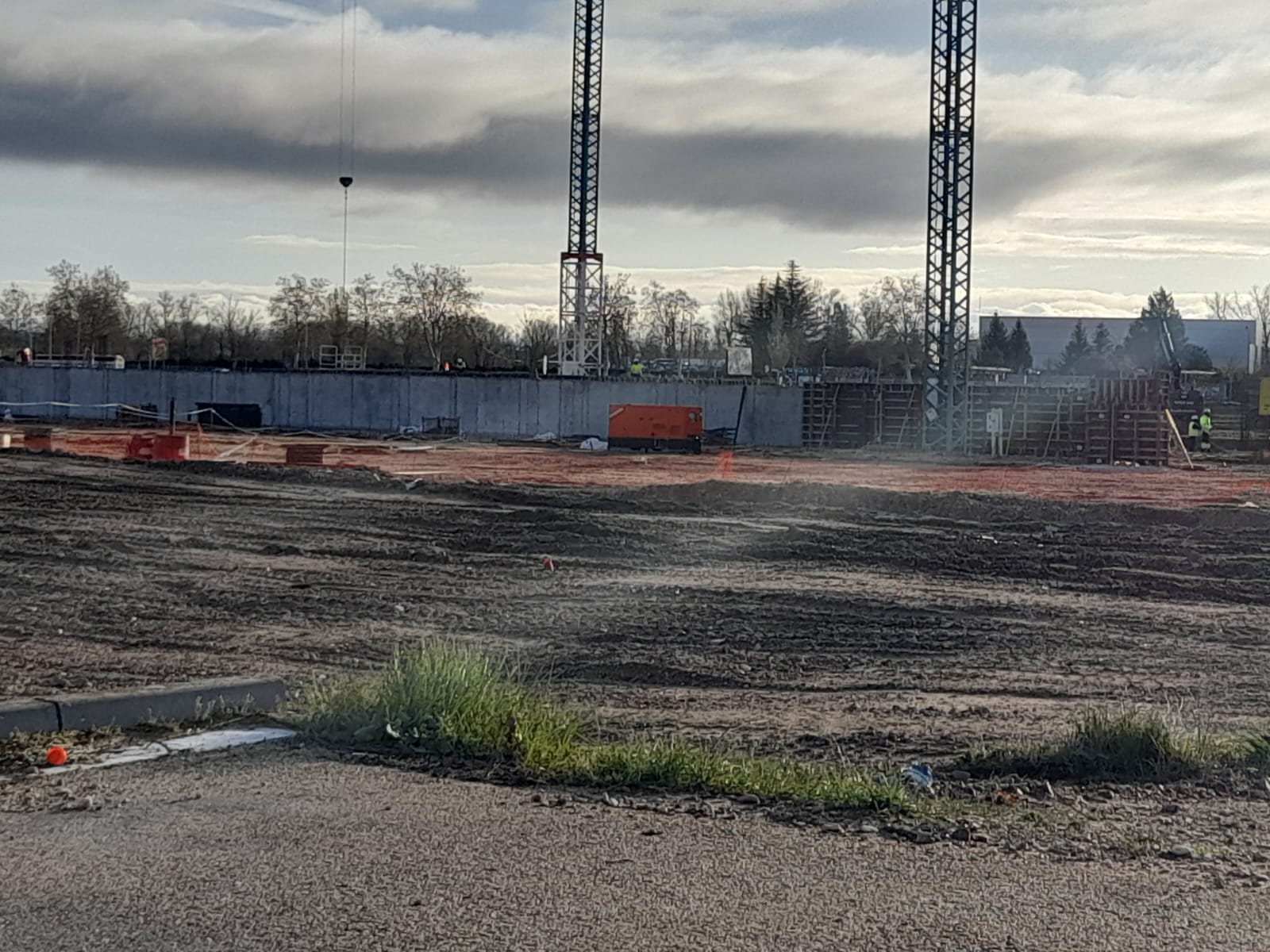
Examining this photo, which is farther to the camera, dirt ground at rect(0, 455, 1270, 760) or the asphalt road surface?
dirt ground at rect(0, 455, 1270, 760)

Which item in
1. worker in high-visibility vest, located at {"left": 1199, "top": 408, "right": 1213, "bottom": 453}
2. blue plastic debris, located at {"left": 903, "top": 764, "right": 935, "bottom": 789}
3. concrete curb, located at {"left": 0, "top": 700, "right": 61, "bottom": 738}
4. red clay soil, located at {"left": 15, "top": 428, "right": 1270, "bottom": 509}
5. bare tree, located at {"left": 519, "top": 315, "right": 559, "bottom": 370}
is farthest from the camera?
bare tree, located at {"left": 519, "top": 315, "right": 559, "bottom": 370}

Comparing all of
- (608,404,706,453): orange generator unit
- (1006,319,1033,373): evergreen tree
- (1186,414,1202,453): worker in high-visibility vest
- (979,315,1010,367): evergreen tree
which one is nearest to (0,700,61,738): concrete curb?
(608,404,706,453): orange generator unit

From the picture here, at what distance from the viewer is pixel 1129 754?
8.30m

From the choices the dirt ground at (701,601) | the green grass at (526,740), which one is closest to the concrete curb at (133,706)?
the green grass at (526,740)

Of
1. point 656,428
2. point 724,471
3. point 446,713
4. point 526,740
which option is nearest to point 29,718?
point 446,713

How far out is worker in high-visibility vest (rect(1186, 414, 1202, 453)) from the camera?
58.1m

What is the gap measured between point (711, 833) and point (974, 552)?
15433 millimetres

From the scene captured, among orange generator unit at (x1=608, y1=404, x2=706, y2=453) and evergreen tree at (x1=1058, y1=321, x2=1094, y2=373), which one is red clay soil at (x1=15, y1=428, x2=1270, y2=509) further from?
evergreen tree at (x1=1058, y1=321, x2=1094, y2=373)

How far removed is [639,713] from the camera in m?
10.6

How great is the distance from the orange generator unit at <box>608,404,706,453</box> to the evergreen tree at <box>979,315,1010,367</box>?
290 feet

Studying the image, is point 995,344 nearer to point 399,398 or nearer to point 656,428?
point 399,398

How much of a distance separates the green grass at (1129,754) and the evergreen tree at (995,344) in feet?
426

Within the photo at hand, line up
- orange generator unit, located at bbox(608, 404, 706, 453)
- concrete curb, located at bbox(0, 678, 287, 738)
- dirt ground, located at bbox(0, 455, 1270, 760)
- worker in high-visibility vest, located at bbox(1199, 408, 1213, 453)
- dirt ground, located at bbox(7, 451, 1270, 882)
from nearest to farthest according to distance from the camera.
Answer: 1. concrete curb, located at bbox(0, 678, 287, 738)
2. dirt ground, located at bbox(7, 451, 1270, 882)
3. dirt ground, located at bbox(0, 455, 1270, 760)
4. orange generator unit, located at bbox(608, 404, 706, 453)
5. worker in high-visibility vest, located at bbox(1199, 408, 1213, 453)

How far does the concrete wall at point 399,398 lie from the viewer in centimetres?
6494
